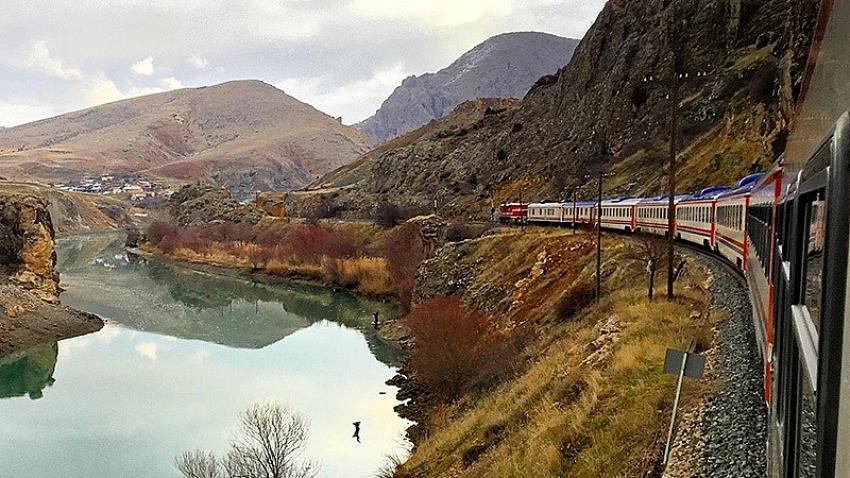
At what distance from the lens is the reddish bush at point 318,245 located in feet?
244

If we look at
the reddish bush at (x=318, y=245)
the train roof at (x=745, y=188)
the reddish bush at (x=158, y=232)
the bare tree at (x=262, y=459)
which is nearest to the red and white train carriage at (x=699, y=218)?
the train roof at (x=745, y=188)

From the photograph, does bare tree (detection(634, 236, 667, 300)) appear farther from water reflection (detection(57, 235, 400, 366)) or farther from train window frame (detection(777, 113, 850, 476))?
water reflection (detection(57, 235, 400, 366))

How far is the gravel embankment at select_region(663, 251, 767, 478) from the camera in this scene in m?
8.16

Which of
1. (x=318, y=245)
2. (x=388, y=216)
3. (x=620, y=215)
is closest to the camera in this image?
(x=620, y=215)

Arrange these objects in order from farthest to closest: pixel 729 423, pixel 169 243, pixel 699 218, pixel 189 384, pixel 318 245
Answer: pixel 169 243 < pixel 318 245 < pixel 189 384 < pixel 699 218 < pixel 729 423

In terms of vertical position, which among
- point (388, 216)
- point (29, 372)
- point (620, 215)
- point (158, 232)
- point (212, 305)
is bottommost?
point (29, 372)

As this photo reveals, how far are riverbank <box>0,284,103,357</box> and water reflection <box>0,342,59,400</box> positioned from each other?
151 centimetres

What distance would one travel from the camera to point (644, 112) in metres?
65.7

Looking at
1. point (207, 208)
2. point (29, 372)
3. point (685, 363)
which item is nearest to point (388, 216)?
point (29, 372)

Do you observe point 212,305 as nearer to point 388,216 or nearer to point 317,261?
point 317,261

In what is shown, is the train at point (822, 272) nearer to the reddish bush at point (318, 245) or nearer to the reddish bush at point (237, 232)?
the reddish bush at point (318, 245)

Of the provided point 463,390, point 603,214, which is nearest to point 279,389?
point 463,390

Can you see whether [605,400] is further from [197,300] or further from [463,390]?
[197,300]

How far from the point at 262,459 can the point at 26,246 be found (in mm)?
55720
